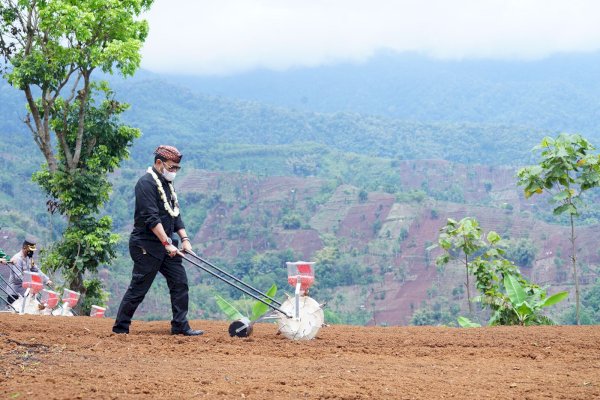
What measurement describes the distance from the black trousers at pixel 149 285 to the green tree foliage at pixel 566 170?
5.95 meters

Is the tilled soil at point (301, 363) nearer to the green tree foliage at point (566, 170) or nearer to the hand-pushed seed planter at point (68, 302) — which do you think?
the green tree foliage at point (566, 170)

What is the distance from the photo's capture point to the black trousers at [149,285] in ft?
32.2

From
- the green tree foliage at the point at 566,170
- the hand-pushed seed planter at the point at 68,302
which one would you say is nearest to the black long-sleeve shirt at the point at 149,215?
the green tree foliage at the point at 566,170

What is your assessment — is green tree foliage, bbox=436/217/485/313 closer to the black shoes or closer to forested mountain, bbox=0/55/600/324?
the black shoes

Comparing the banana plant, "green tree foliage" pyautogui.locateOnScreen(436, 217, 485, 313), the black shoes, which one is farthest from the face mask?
"green tree foliage" pyautogui.locateOnScreen(436, 217, 485, 313)

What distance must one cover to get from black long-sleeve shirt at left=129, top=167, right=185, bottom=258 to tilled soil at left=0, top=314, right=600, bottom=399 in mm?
1010

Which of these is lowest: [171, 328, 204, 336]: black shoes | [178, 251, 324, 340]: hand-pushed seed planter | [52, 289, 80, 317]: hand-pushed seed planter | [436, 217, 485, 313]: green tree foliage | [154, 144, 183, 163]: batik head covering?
[52, 289, 80, 317]: hand-pushed seed planter

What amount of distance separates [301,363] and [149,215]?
107 inches

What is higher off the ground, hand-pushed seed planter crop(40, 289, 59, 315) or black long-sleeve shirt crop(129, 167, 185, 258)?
black long-sleeve shirt crop(129, 167, 185, 258)

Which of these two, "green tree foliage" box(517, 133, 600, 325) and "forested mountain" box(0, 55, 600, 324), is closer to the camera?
"green tree foliage" box(517, 133, 600, 325)

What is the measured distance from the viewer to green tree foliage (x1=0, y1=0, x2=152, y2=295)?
20469mm

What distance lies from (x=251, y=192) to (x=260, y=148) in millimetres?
29212

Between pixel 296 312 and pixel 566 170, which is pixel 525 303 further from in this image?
pixel 296 312

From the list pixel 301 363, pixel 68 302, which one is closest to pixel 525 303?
pixel 301 363
